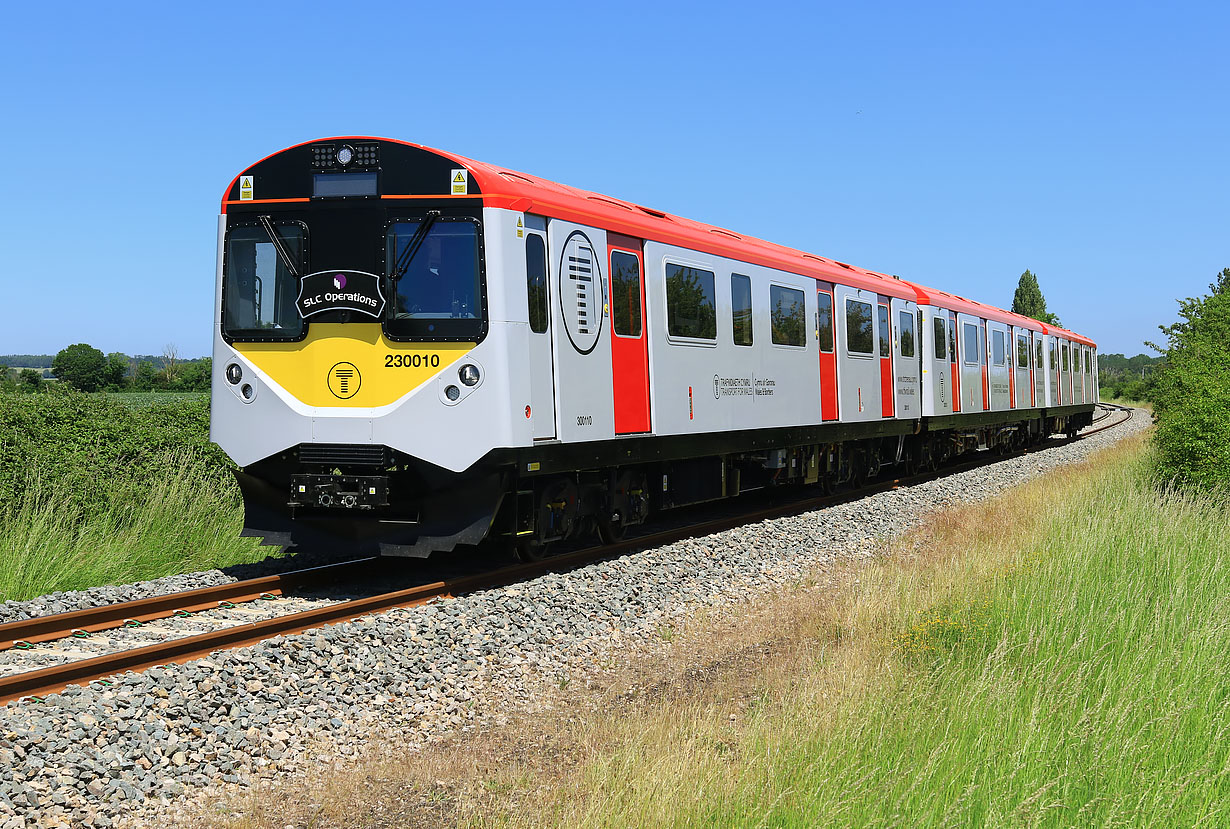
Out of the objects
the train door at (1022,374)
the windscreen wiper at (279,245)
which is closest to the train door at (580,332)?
the windscreen wiper at (279,245)

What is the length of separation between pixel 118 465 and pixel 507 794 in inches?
328

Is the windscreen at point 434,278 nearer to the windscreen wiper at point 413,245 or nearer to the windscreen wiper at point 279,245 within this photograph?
the windscreen wiper at point 413,245

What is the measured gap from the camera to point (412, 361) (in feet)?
29.1

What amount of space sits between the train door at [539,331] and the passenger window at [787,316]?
5169 mm

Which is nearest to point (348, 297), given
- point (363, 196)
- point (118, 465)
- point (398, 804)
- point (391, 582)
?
point (363, 196)

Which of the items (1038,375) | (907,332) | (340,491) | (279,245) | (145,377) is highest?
(145,377)

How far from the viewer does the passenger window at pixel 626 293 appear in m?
10.5

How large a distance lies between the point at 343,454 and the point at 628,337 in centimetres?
311

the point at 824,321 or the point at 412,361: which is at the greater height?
the point at 824,321

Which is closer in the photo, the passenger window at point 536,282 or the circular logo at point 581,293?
the passenger window at point 536,282

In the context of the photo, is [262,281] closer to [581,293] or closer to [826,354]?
[581,293]

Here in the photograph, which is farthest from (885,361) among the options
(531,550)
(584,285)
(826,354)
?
(531,550)

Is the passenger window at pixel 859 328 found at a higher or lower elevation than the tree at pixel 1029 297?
lower

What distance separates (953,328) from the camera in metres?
21.9
